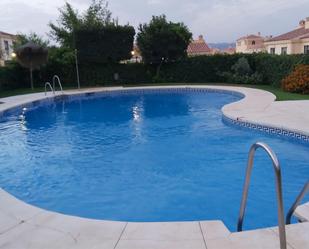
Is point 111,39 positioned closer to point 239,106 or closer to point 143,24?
point 143,24

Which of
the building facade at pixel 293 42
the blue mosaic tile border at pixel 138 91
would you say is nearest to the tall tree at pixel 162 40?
the blue mosaic tile border at pixel 138 91

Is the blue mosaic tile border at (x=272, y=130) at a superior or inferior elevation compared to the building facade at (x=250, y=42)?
inferior

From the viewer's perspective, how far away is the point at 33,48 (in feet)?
67.4

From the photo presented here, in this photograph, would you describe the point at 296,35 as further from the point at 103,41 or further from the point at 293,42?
the point at 103,41

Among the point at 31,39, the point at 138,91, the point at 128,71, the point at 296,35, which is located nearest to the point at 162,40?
the point at 128,71

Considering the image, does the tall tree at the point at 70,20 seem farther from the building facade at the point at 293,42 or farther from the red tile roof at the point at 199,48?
the red tile roof at the point at 199,48

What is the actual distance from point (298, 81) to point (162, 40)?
940 centimetres

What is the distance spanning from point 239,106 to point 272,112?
192 cm

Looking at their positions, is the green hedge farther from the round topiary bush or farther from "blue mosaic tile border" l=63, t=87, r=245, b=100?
the round topiary bush

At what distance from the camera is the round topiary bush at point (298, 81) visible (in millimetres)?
14977

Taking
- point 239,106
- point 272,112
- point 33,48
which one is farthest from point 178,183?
point 33,48

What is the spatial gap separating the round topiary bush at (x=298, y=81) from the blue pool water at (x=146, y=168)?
492 cm

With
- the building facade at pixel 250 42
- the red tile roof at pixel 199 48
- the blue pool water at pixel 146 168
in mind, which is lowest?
the blue pool water at pixel 146 168

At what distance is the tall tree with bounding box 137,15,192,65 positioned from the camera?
2169 cm
